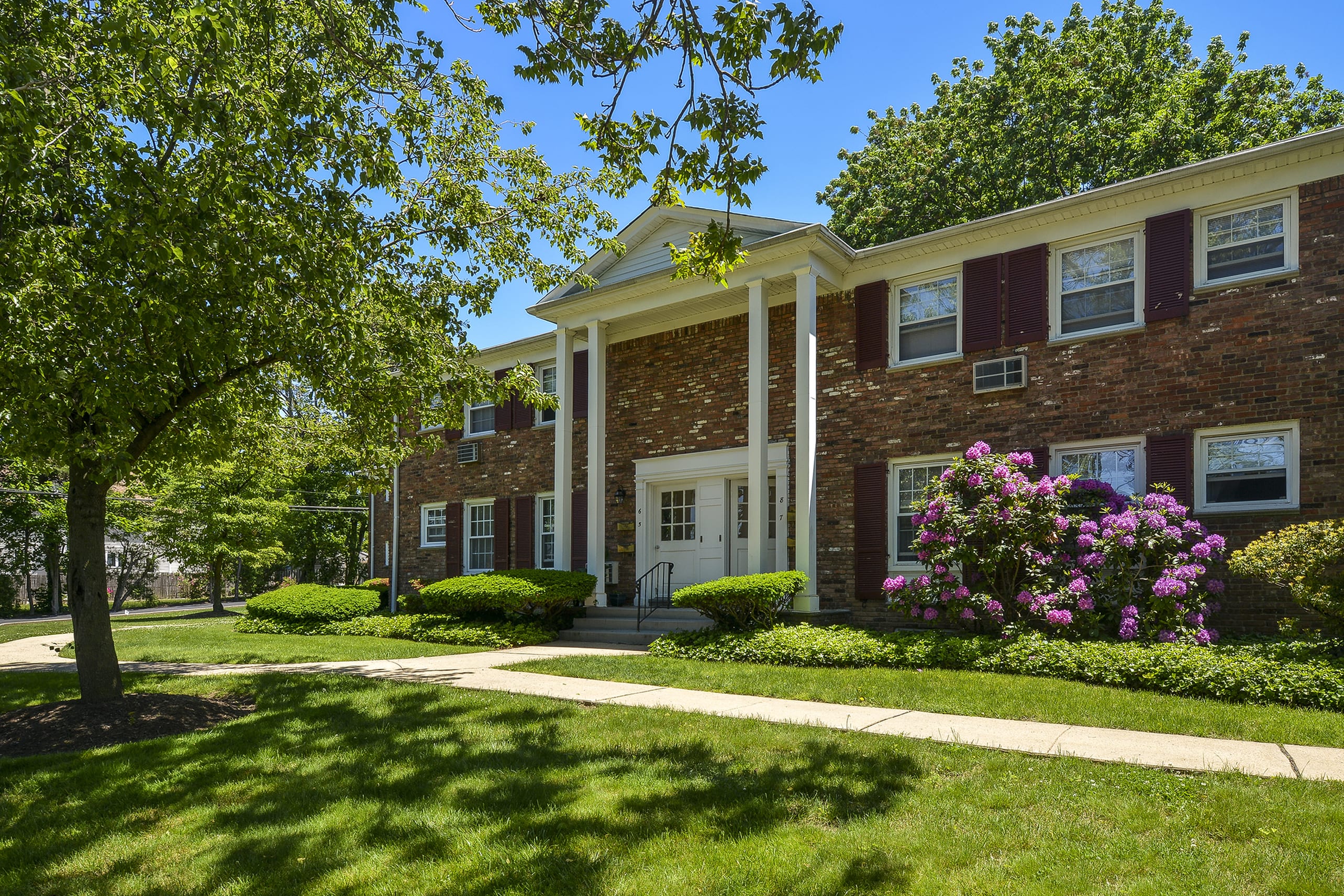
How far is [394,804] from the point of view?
4383mm

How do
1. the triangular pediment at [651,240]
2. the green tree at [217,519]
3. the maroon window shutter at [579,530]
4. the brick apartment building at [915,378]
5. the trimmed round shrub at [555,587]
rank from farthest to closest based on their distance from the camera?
1. the green tree at [217,519]
2. the maroon window shutter at [579,530]
3. the triangular pediment at [651,240]
4. the trimmed round shrub at [555,587]
5. the brick apartment building at [915,378]

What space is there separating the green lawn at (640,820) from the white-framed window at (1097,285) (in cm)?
739

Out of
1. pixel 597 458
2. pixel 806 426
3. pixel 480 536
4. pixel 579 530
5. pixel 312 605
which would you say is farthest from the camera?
pixel 480 536

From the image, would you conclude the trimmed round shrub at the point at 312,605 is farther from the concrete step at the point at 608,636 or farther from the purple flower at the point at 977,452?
the purple flower at the point at 977,452

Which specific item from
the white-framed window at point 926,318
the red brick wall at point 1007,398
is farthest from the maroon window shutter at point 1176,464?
the white-framed window at point 926,318

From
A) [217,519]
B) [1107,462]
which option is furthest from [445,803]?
[217,519]

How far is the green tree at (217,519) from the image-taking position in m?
21.8

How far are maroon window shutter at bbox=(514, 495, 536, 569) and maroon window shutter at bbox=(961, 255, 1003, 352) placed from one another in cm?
896

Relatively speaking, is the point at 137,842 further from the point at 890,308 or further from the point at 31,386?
the point at 890,308

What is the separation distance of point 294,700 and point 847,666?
5438 mm

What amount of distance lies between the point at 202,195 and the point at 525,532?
1177 cm

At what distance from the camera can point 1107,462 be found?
415 inches

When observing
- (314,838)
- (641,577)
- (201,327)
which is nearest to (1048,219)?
(641,577)

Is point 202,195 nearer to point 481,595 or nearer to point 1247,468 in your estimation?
point 481,595
